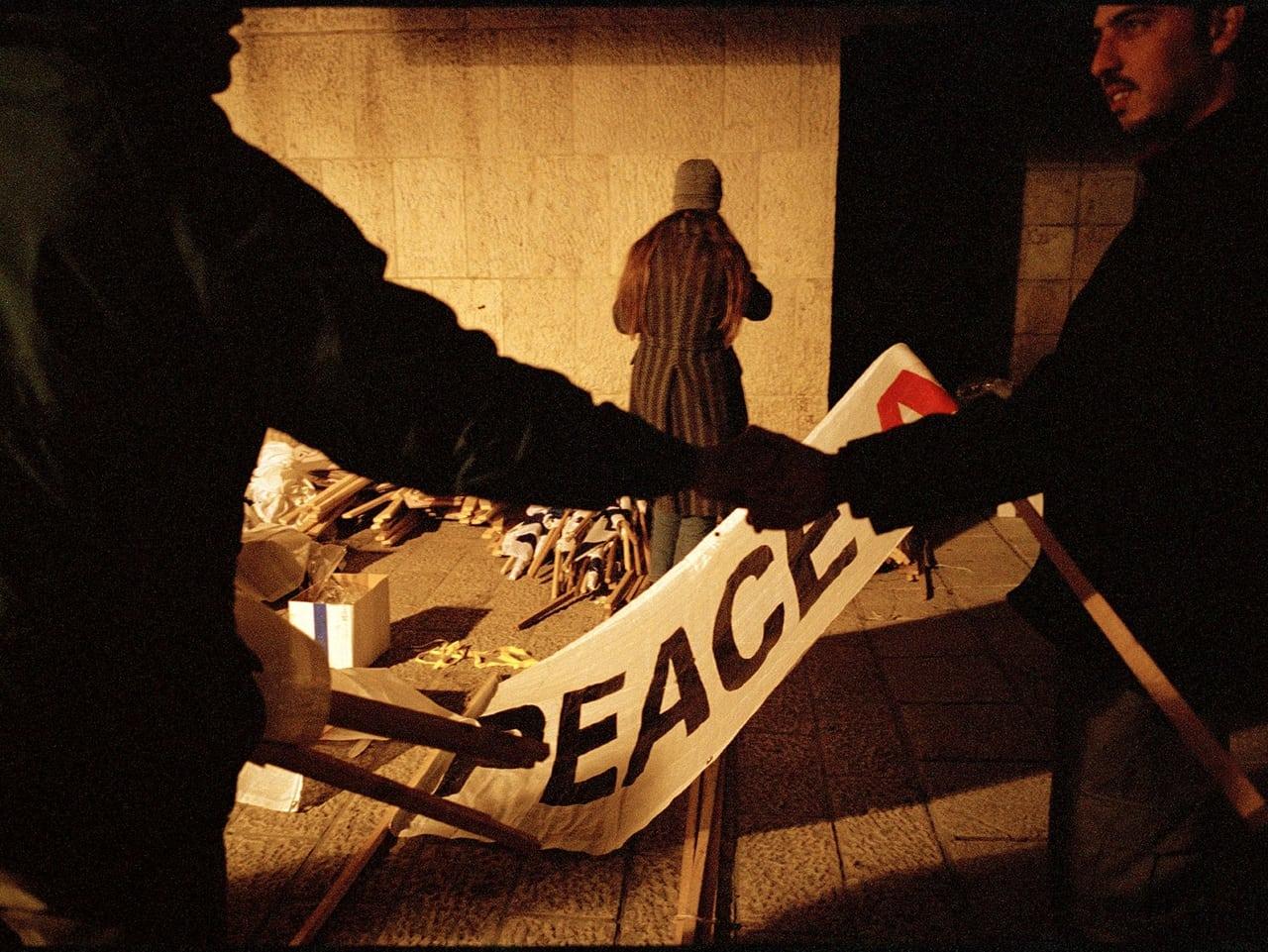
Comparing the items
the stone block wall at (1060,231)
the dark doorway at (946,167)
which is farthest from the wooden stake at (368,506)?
the stone block wall at (1060,231)

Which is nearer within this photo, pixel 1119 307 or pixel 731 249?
pixel 1119 307

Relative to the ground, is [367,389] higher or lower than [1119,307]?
lower

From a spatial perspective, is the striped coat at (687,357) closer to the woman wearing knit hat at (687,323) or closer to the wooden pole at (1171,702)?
the woman wearing knit hat at (687,323)

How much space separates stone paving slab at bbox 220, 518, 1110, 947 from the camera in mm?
2855

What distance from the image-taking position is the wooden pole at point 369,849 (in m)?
2.75

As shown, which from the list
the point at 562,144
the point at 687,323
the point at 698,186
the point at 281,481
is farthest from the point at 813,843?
the point at 562,144

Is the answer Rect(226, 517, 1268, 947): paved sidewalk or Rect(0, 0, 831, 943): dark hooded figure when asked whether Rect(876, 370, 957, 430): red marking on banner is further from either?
Rect(0, 0, 831, 943): dark hooded figure

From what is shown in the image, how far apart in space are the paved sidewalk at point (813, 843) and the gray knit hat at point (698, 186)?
2.46m

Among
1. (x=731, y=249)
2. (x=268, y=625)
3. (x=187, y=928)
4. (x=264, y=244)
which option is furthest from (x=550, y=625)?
(x=264, y=244)

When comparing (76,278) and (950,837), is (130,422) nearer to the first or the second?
(76,278)

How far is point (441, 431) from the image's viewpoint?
1407 millimetres

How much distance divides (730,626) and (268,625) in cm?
159

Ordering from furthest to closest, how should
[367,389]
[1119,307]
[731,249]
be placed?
1. [731,249]
2. [1119,307]
3. [367,389]

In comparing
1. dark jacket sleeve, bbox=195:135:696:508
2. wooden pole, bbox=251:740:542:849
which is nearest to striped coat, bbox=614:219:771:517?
wooden pole, bbox=251:740:542:849
